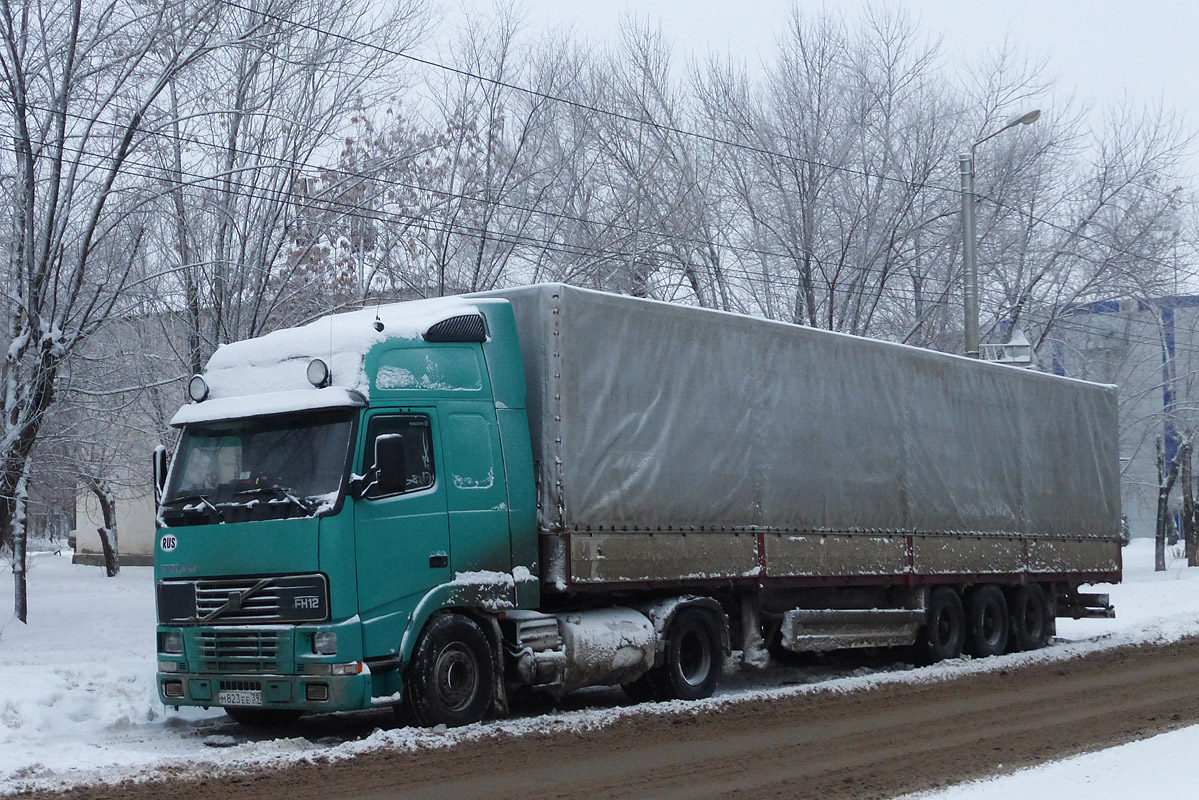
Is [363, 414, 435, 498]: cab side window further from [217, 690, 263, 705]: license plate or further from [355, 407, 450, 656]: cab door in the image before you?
[217, 690, 263, 705]: license plate

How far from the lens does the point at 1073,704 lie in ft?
40.3

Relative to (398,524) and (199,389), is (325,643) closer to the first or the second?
(398,524)

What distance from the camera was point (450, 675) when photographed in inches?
414

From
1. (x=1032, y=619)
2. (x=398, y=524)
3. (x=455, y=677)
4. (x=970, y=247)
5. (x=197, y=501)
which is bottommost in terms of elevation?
(x=1032, y=619)

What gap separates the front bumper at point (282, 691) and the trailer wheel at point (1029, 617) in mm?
10990

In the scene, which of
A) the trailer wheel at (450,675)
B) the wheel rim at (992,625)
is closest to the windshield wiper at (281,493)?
the trailer wheel at (450,675)

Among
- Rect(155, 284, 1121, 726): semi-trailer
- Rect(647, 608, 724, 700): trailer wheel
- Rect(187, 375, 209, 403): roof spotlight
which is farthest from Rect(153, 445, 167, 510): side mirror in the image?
Rect(647, 608, 724, 700): trailer wheel

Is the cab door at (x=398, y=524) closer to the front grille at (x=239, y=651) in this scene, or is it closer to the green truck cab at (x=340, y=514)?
the green truck cab at (x=340, y=514)

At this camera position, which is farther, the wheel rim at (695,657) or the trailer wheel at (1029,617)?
the trailer wheel at (1029,617)

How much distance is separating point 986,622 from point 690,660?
6267mm

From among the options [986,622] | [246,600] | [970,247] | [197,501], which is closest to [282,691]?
[246,600]

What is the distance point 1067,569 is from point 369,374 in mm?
12065

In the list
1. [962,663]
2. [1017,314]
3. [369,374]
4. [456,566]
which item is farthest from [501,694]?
[1017,314]

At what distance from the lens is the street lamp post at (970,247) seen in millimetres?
21000
